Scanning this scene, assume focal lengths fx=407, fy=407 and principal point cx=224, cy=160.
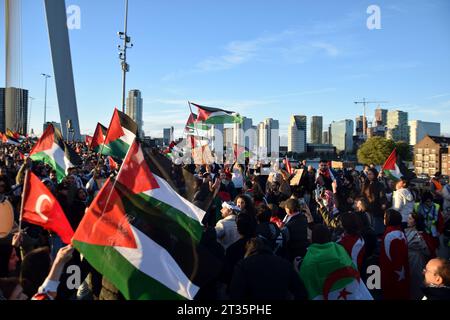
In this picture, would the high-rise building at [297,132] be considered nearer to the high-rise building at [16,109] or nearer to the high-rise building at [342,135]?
the high-rise building at [342,135]

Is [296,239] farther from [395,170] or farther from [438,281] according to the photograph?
[395,170]

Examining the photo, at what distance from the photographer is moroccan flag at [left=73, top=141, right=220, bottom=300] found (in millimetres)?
3193

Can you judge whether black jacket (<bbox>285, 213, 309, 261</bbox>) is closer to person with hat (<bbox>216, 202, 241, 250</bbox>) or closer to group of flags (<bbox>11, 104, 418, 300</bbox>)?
person with hat (<bbox>216, 202, 241, 250</bbox>)

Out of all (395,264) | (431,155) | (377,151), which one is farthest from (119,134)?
(377,151)

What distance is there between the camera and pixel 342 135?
5920 inches

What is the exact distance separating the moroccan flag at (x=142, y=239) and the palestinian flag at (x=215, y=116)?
1085 centimetres

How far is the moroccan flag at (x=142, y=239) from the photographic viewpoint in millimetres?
3193

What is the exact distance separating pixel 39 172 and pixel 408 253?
8.37 m

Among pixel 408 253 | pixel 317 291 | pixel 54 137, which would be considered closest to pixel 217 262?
pixel 317 291

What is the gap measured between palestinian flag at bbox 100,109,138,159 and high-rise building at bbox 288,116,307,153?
151435 millimetres

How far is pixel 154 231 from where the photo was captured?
3.44 m

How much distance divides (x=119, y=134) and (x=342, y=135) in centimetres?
15018

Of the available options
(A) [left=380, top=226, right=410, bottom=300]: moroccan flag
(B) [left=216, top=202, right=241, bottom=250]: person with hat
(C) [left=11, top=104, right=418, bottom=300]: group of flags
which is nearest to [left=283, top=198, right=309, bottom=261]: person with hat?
(B) [left=216, top=202, right=241, bottom=250]: person with hat
